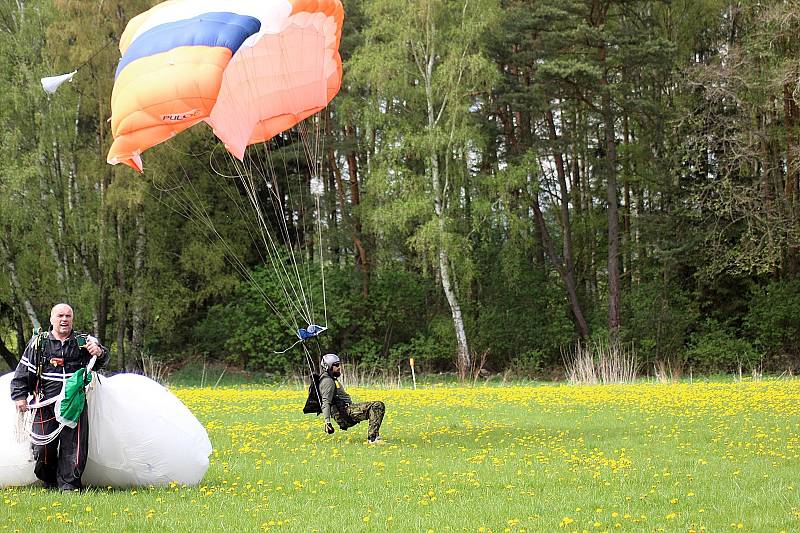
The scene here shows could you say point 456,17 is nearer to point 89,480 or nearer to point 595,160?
point 595,160

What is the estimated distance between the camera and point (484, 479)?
9.43m

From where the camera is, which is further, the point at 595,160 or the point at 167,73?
the point at 595,160

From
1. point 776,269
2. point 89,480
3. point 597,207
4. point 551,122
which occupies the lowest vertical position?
point 89,480

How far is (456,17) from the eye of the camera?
103ft

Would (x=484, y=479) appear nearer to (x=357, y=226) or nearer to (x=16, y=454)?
(x=16, y=454)

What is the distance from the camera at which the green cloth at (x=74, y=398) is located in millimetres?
8703

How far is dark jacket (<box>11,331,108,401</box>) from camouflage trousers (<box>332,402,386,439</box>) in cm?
428

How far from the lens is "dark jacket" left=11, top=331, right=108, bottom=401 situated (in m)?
8.88

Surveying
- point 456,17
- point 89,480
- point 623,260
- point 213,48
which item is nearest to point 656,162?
point 623,260

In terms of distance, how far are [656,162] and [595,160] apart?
8.02 feet

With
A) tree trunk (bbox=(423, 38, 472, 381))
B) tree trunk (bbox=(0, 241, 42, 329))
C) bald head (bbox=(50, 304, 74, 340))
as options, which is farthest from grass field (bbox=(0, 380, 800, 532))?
tree trunk (bbox=(0, 241, 42, 329))

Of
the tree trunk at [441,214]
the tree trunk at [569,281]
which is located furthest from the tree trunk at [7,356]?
the tree trunk at [569,281]

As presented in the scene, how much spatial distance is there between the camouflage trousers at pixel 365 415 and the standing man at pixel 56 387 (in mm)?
4312

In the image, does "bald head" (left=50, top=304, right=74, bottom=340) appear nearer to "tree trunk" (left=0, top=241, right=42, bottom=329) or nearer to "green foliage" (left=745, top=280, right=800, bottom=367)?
"tree trunk" (left=0, top=241, right=42, bottom=329)
